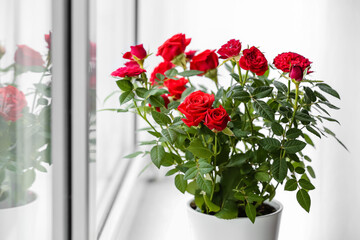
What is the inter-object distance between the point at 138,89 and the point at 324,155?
1.13 meters

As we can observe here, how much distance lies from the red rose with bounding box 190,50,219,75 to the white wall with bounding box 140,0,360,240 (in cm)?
82

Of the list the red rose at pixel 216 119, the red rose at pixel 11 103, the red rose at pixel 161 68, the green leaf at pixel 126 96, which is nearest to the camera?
the red rose at pixel 11 103

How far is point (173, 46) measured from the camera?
3.53 ft

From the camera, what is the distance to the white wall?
1850 mm

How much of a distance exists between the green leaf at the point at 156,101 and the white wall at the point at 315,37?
0.86m

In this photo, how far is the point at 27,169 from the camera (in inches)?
32.0

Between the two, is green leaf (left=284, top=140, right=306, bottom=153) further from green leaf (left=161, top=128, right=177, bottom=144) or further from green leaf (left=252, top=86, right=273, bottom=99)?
green leaf (left=161, top=128, right=177, bottom=144)

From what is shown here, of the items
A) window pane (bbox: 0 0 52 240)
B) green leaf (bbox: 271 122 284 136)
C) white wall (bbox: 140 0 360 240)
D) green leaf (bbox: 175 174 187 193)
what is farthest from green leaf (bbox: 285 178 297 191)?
white wall (bbox: 140 0 360 240)

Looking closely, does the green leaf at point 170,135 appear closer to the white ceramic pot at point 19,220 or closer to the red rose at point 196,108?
the red rose at point 196,108

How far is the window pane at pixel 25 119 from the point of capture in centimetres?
72

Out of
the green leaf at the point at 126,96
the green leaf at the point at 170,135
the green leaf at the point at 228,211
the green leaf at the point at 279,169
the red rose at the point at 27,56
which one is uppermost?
the red rose at the point at 27,56

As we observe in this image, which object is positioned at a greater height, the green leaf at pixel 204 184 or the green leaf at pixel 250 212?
the green leaf at pixel 204 184

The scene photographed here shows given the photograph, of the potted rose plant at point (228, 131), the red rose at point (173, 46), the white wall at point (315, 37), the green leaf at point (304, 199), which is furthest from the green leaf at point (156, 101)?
the white wall at point (315, 37)

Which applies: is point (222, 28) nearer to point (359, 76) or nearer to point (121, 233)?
point (359, 76)
